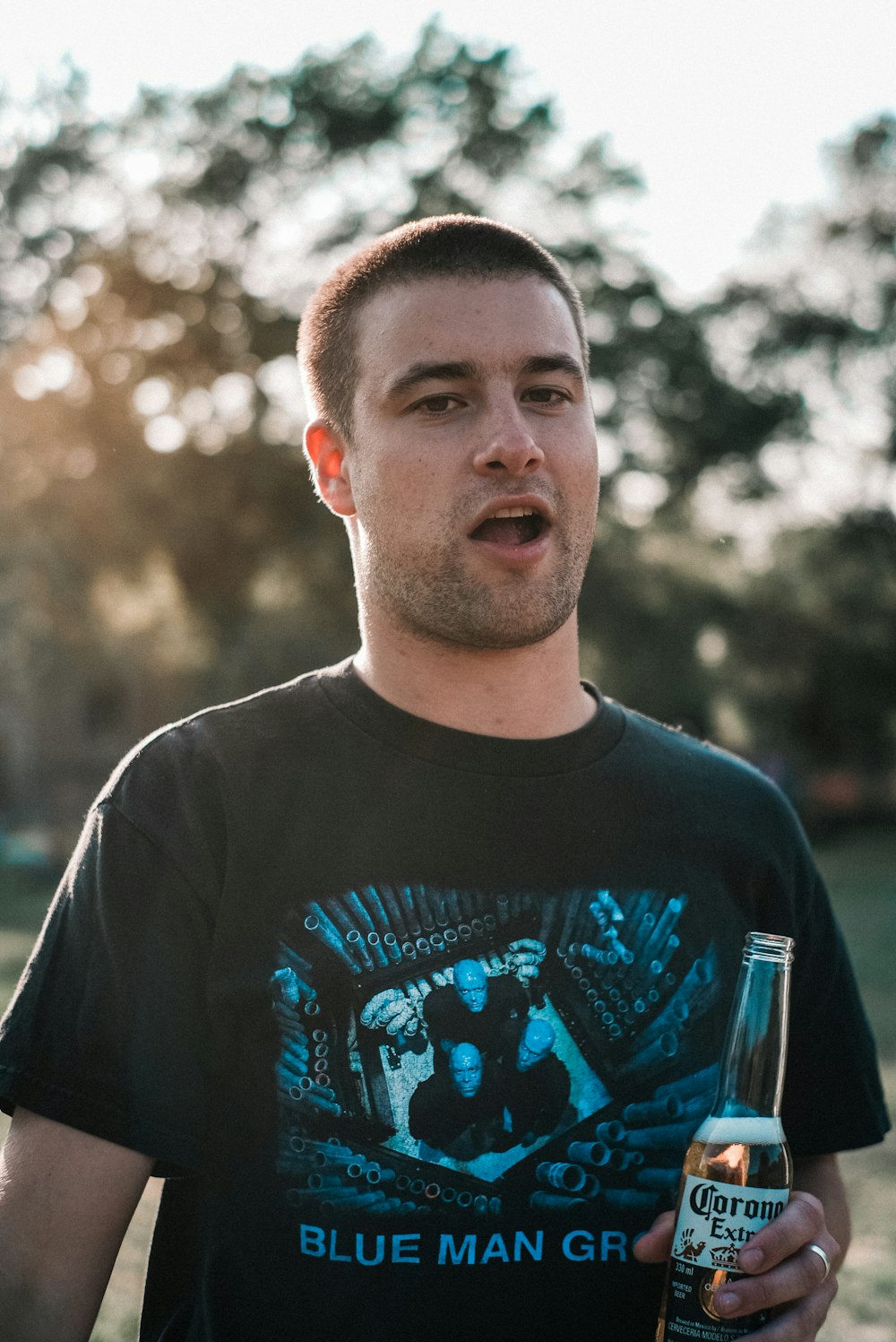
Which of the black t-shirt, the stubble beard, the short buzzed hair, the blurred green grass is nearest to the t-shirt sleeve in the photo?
the black t-shirt

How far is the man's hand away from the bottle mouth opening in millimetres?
310

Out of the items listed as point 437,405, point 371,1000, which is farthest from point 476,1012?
point 437,405

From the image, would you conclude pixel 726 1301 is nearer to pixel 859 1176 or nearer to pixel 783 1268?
pixel 783 1268

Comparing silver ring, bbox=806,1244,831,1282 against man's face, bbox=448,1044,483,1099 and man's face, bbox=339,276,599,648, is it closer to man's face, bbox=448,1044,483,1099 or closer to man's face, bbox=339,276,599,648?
man's face, bbox=448,1044,483,1099

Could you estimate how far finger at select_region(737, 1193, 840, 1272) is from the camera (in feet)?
5.39

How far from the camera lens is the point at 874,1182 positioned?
6.96m

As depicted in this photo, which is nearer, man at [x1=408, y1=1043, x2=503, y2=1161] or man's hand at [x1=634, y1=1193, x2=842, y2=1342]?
man's hand at [x1=634, y1=1193, x2=842, y2=1342]

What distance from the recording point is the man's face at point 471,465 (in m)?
2.10

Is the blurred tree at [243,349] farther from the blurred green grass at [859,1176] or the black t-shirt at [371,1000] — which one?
the black t-shirt at [371,1000]

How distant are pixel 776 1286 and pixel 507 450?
4.12 ft

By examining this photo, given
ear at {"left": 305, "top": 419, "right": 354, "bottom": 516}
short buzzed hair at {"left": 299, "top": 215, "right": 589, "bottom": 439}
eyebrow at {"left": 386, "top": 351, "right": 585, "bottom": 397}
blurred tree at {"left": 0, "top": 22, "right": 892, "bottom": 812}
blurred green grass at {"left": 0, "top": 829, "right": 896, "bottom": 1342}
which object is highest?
blurred tree at {"left": 0, "top": 22, "right": 892, "bottom": 812}

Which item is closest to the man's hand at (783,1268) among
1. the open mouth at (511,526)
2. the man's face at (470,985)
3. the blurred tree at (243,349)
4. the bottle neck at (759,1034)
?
the bottle neck at (759,1034)

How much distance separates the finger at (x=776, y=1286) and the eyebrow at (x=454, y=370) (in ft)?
4.52

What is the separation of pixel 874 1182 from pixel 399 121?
16.2 metres
